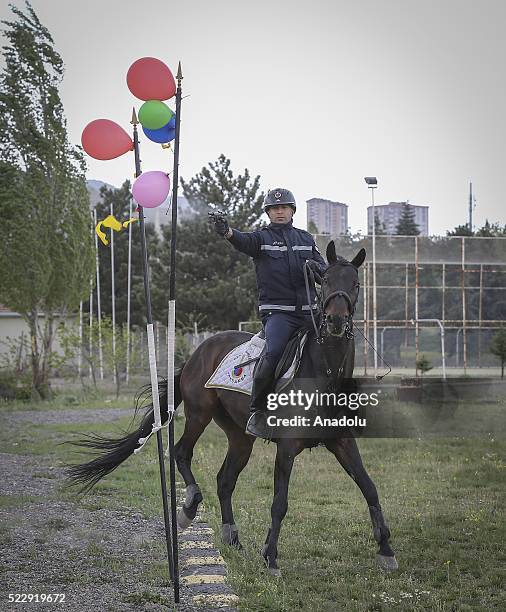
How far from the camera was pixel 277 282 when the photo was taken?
6738 mm

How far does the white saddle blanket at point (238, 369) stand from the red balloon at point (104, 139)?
82.1 inches

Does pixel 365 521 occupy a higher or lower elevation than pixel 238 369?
lower

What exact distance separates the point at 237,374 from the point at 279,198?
1526mm

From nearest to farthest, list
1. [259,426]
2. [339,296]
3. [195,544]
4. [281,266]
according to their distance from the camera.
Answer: [339,296], [259,426], [281,266], [195,544]

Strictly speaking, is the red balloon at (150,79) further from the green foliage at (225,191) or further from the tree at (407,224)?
the tree at (407,224)

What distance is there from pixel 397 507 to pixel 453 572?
2.39 m

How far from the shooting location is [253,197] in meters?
40.8

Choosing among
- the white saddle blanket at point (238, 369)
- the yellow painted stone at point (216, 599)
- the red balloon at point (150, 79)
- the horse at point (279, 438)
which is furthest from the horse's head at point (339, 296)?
the yellow painted stone at point (216, 599)

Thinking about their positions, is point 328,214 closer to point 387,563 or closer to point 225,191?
point 225,191

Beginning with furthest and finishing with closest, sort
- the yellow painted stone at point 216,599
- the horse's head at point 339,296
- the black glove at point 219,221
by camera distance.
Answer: the horse's head at point 339,296
the black glove at point 219,221
the yellow painted stone at point 216,599

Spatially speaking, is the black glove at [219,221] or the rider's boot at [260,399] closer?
the black glove at [219,221]

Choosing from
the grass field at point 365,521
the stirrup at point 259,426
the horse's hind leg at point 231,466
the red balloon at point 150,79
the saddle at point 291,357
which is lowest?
the grass field at point 365,521

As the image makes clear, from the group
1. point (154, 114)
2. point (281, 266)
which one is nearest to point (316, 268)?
point (281, 266)

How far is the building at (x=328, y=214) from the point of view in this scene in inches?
1497
